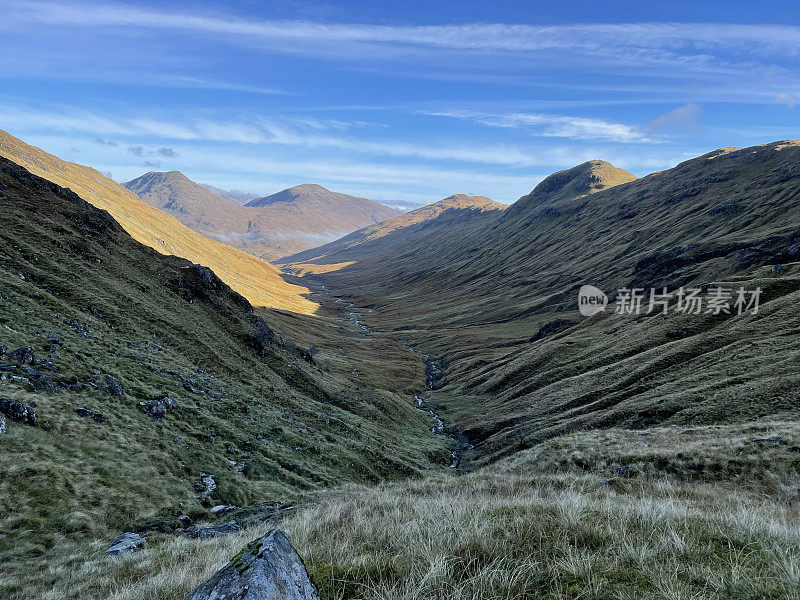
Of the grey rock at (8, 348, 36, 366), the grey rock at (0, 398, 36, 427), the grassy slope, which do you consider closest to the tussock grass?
the grassy slope

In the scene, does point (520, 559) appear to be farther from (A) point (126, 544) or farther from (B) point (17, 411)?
(B) point (17, 411)

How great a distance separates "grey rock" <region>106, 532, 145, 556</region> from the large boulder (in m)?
10.4

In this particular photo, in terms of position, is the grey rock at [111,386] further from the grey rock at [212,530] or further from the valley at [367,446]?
the grey rock at [212,530]

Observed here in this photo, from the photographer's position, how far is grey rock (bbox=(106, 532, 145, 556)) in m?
12.3

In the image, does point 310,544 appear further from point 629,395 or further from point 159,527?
point 629,395

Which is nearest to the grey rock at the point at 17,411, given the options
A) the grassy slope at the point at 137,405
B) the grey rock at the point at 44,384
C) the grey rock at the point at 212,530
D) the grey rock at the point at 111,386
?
the grassy slope at the point at 137,405

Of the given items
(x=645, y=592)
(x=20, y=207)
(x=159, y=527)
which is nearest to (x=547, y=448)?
(x=159, y=527)

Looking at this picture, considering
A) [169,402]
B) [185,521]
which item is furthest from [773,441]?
[169,402]

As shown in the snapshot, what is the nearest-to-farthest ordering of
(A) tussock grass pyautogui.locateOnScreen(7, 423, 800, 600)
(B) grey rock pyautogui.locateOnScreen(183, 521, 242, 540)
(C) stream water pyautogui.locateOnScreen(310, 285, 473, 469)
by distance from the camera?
1. (A) tussock grass pyautogui.locateOnScreen(7, 423, 800, 600)
2. (B) grey rock pyautogui.locateOnScreen(183, 521, 242, 540)
3. (C) stream water pyautogui.locateOnScreen(310, 285, 473, 469)

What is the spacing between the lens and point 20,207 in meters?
44.2

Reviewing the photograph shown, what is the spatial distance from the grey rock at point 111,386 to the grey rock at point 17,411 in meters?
6.56

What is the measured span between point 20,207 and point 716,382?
277 feet

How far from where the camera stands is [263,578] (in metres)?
4.68

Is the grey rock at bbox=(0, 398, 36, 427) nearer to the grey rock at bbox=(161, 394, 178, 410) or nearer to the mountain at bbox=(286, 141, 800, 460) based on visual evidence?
the grey rock at bbox=(161, 394, 178, 410)
